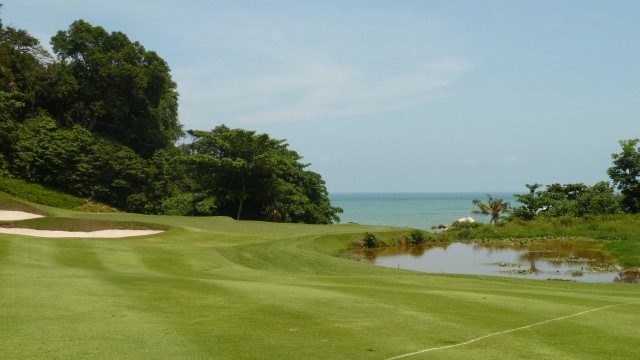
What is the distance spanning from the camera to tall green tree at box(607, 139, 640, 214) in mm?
49344

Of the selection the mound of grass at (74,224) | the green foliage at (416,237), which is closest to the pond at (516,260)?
the green foliage at (416,237)

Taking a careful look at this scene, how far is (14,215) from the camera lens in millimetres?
31594

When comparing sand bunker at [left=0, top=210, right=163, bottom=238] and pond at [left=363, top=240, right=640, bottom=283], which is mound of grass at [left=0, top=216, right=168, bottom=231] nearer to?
sand bunker at [left=0, top=210, right=163, bottom=238]

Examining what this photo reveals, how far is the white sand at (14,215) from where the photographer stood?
30.9m

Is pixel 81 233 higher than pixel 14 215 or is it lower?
lower

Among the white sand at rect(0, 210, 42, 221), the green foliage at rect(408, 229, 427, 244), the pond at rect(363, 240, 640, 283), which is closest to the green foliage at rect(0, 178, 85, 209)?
the white sand at rect(0, 210, 42, 221)

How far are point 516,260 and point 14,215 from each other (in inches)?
1082

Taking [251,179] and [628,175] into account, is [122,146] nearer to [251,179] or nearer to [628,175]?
[251,179]

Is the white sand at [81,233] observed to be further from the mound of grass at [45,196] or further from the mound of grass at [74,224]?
the mound of grass at [45,196]

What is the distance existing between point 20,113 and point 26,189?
9.44 metres

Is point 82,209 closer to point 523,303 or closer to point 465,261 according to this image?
point 465,261

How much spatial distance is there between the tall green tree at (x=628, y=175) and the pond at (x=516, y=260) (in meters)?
13.4

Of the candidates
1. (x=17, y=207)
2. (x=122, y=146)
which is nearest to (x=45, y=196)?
(x=122, y=146)

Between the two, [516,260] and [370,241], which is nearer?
[516,260]
